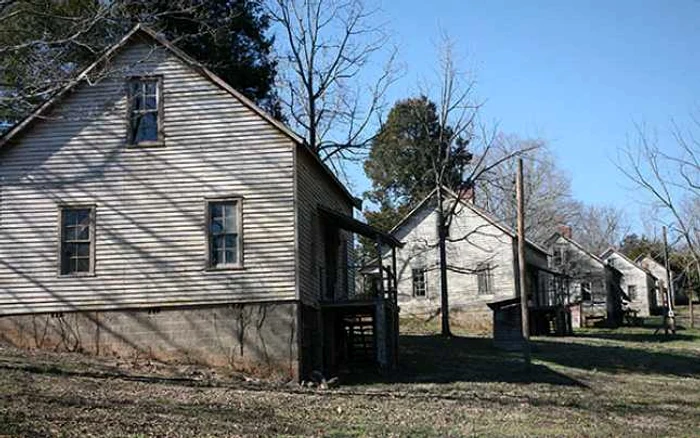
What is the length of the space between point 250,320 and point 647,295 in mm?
58893

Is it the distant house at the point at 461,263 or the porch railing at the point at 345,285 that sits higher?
the distant house at the point at 461,263

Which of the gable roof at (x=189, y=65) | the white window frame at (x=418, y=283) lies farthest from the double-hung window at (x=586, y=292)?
the gable roof at (x=189, y=65)

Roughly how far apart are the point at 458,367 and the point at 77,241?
38.4ft

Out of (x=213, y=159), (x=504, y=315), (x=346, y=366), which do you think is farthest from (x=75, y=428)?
(x=504, y=315)

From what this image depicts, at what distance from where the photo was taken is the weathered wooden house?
75.2 feet

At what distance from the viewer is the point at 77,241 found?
930 inches

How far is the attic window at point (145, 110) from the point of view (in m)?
23.9

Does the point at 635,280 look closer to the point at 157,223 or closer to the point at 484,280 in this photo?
the point at 484,280

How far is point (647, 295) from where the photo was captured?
246 ft

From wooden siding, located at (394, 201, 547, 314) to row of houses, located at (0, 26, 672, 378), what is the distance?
22.9 meters

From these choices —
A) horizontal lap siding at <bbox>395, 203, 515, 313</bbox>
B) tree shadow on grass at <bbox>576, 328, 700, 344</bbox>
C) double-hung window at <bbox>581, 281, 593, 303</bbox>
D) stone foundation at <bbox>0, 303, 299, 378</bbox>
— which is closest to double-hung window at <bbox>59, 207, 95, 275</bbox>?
stone foundation at <bbox>0, 303, 299, 378</bbox>

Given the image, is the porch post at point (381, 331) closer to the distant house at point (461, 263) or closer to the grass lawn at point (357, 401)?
the grass lawn at point (357, 401)

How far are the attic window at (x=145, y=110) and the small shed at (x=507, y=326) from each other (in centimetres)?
1701

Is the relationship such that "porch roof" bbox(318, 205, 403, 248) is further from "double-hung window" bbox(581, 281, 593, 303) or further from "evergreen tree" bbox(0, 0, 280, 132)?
"double-hung window" bbox(581, 281, 593, 303)
